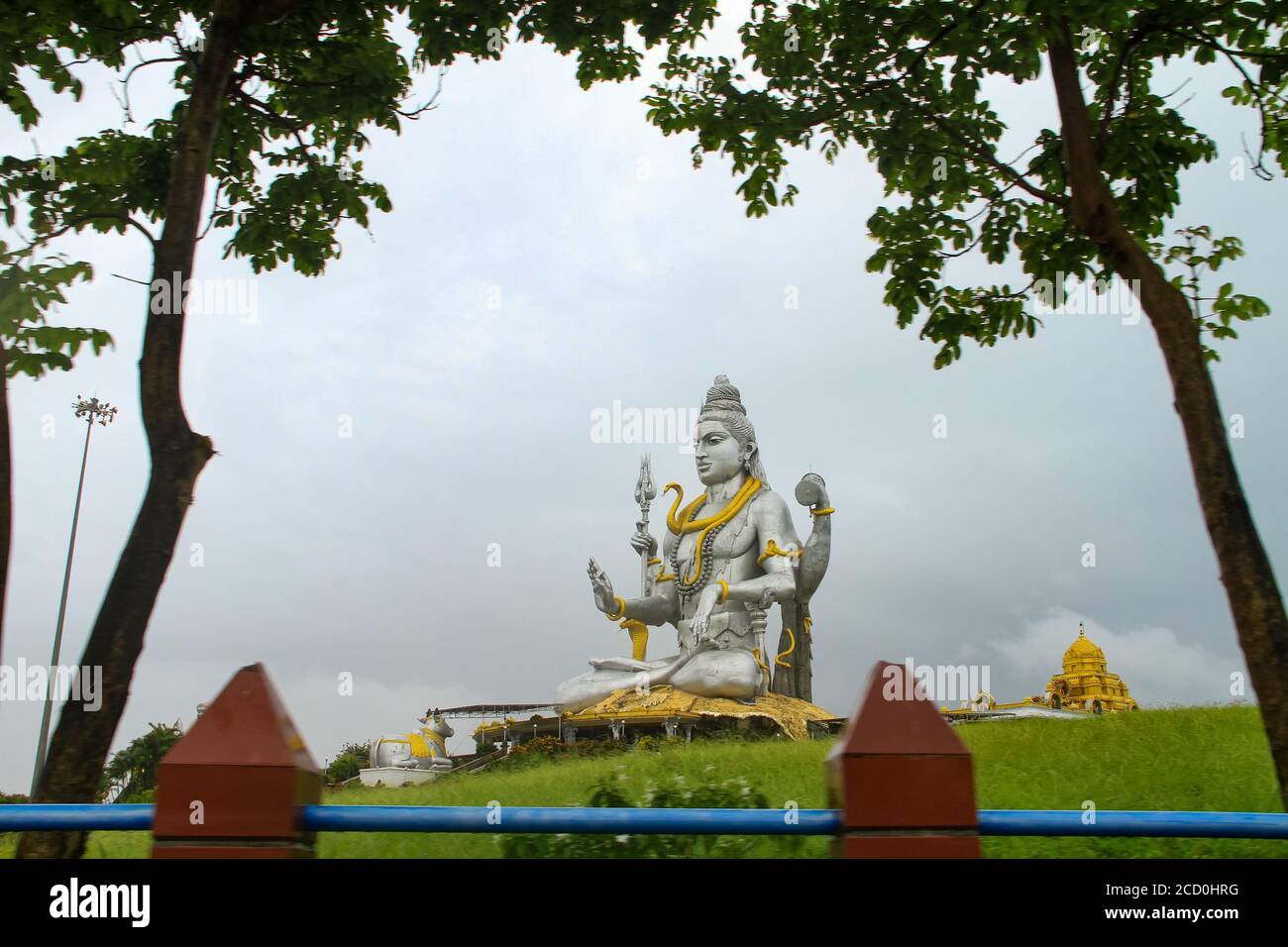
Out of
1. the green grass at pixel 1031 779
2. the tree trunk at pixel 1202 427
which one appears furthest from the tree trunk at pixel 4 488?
A: the tree trunk at pixel 1202 427

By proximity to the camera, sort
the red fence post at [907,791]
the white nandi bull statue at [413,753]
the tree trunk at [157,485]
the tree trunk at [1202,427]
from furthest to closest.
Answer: the white nandi bull statue at [413,753]
the tree trunk at [1202,427]
the tree trunk at [157,485]
the red fence post at [907,791]

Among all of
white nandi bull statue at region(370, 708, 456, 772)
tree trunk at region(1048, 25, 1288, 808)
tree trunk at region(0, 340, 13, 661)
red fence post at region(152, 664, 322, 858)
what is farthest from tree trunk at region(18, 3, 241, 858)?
white nandi bull statue at region(370, 708, 456, 772)

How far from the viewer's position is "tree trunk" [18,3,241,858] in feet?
16.9

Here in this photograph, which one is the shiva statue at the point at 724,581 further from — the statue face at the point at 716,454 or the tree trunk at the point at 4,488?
the tree trunk at the point at 4,488

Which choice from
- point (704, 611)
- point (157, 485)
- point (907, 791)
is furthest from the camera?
point (704, 611)

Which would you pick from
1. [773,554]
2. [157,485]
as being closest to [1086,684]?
[773,554]

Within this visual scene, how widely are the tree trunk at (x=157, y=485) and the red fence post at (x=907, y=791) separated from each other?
3732 millimetres

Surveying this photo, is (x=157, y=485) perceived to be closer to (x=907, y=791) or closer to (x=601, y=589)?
(x=907, y=791)

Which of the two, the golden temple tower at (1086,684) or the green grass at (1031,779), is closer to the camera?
the green grass at (1031,779)

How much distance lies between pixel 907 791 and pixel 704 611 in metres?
12.7

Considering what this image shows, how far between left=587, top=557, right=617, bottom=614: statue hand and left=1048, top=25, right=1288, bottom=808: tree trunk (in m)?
11.0

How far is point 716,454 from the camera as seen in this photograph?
16.8 metres

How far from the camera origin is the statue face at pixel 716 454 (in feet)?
55.2
